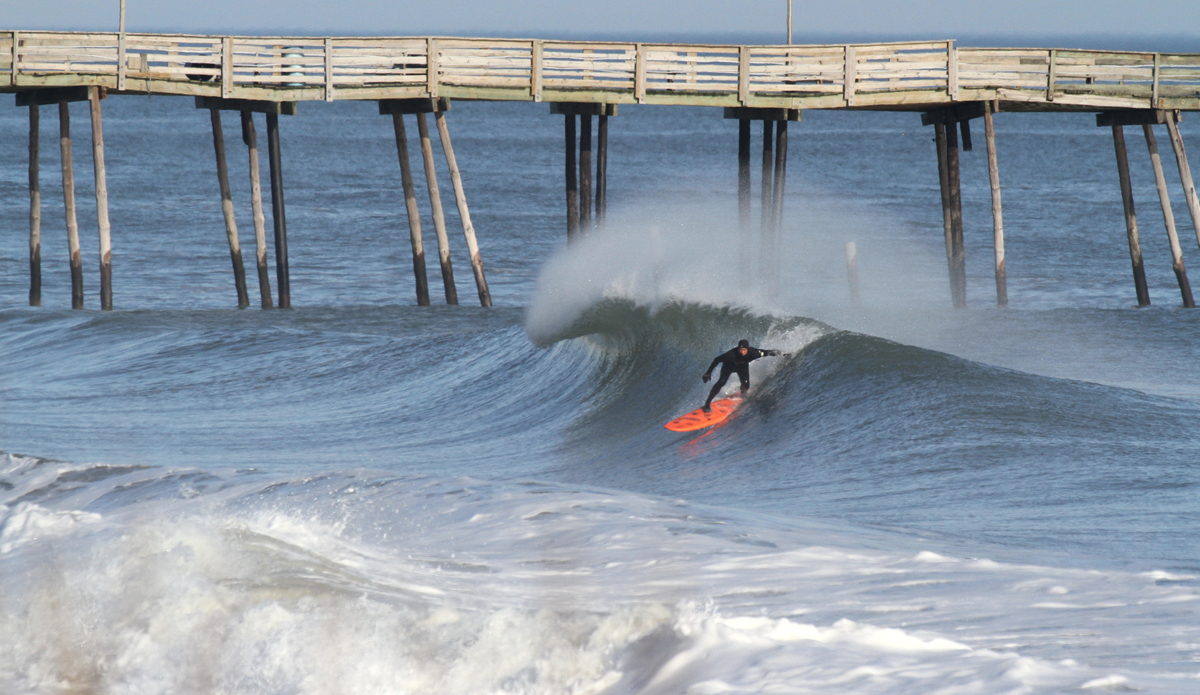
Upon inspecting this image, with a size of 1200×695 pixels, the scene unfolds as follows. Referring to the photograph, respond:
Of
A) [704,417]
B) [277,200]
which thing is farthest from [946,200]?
[277,200]

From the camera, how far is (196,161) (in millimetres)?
58688

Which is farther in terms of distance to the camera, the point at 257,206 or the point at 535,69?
the point at 257,206

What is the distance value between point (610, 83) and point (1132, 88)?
335 inches

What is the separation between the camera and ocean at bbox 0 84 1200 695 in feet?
16.9

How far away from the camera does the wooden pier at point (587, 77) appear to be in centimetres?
1789

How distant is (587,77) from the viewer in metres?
18.1

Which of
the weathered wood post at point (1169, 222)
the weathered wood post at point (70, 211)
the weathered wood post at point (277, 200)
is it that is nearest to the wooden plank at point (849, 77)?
the weathered wood post at point (1169, 222)

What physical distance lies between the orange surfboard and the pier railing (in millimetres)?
6941

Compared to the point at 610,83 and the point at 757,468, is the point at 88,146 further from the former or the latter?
the point at 757,468

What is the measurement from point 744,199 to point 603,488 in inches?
429

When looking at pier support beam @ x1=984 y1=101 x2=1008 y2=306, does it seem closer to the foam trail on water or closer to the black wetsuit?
the black wetsuit

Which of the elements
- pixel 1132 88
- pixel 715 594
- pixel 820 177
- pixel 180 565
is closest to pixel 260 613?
pixel 180 565

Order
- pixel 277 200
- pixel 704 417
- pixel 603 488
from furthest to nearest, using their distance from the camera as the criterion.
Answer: pixel 277 200 < pixel 704 417 < pixel 603 488

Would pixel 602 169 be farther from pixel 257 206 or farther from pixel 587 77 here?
pixel 257 206
